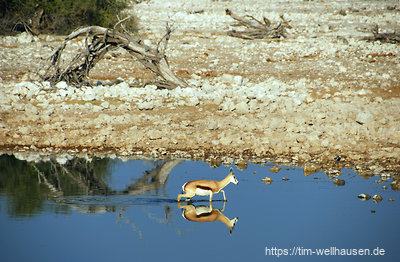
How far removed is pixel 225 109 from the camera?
12.5 m

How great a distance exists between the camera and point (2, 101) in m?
12.5

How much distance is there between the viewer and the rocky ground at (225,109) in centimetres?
1055

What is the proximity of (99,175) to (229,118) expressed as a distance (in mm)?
3666

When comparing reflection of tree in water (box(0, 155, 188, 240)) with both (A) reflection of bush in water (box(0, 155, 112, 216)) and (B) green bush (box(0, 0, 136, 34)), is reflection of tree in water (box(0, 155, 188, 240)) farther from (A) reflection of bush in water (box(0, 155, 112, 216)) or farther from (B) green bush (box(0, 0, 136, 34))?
(B) green bush (box(0, 0, 136, 34))

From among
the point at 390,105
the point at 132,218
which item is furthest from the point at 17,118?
the point at 390,105

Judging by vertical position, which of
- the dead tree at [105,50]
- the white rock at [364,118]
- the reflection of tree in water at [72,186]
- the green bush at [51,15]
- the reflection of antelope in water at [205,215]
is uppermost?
the green bush at [51,15]

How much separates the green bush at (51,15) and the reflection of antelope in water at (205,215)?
16.5 m

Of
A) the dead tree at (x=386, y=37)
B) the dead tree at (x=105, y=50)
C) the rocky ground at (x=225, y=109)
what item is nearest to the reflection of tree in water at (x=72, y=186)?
the rocky ground at (x=225, y=109)

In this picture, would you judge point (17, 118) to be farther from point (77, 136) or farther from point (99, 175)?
point (99, 175)

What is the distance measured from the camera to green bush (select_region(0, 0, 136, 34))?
22.7 metres

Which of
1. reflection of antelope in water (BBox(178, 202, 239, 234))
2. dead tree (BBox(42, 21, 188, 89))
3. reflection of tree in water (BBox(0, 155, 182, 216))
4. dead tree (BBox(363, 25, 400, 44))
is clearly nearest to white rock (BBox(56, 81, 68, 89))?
dead tree (BBox(42, 21, 188, 89))

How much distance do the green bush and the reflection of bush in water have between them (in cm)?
1360

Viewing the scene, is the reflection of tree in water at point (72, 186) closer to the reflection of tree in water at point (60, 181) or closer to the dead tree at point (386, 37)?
the reflection of tree in water at point (60, 181)

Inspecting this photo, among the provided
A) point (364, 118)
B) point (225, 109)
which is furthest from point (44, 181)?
point (364, 118)
